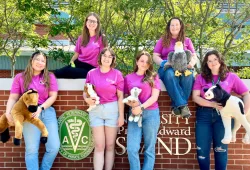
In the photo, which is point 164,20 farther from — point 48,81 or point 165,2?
point 48,81

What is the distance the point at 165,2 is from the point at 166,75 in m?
5.56

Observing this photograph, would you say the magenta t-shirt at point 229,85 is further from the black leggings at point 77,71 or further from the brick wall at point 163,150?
the black leggings at point 77,71

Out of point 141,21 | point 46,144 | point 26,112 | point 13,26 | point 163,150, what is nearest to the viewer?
point 26,112

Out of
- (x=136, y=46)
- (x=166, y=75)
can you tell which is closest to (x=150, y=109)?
(x=166, y=75)

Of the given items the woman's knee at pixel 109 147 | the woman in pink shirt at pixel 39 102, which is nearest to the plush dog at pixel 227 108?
the woman's knee at pixel 109 147

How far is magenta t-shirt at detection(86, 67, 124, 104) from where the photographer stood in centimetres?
538

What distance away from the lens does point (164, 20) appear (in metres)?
11.7

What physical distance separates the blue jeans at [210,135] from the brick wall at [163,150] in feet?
1.97

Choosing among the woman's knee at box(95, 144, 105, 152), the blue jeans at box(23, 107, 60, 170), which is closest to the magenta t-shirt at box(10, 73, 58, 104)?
the blue jeans at box(23, 107, 60, 170)

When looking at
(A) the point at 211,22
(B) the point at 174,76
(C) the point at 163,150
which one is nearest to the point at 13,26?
(A) the point at 211,22

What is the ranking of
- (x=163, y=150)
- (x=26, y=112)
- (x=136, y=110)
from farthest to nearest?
(x=163, y=150)
(x=26, y=112)
(x=136, y=110)

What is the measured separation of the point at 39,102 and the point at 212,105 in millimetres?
2413

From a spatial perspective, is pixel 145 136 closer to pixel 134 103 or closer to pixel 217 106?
pixel 134 103

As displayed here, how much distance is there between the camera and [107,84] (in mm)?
5367
